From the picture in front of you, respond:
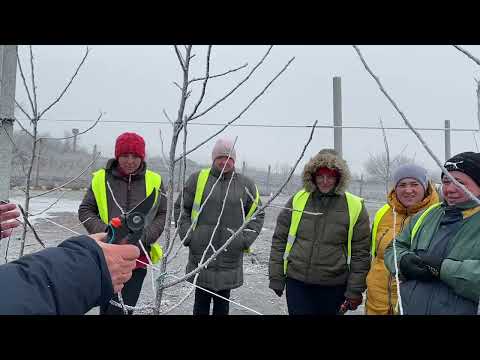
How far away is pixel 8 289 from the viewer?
713 millimetres

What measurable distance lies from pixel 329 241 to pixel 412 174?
0.67m

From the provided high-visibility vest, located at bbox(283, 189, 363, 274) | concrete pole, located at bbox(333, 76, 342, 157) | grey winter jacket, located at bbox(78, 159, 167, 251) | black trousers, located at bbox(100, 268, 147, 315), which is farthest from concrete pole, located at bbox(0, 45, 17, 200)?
concrete pole, located at bbox(333, 76, 342, 157)

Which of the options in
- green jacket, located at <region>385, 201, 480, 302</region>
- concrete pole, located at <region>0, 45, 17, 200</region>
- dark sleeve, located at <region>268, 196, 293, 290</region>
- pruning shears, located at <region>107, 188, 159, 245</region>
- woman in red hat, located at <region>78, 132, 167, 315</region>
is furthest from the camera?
dark sleeve, located at <region>268, 196, 293, 290</region>

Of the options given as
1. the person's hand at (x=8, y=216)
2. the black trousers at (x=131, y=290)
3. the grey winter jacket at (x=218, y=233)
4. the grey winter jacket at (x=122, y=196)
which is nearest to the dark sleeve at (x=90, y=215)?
the grey winter jacket at (x=122, y=196)

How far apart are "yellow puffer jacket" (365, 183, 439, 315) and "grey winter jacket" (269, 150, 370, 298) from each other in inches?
4.3

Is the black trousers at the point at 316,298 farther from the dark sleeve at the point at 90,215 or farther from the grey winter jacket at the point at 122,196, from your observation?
the dark sleeve at the point at 90,215

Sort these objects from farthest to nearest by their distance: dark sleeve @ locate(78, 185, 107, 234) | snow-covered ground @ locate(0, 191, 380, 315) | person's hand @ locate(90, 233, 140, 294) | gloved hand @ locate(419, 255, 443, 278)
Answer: snow-covered ground @ locate(0, 191, 380, 315), dark sleeve @ locate(78, 185, 107, 234), gloved hand @ locate(419, 255, 443, 278), person's hand @ locate(90, 233, 140, 294)

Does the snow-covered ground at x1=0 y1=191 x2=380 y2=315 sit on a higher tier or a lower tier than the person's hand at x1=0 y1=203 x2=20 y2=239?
lower

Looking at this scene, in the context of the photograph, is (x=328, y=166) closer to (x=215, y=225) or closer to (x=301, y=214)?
(x=301, y=214)

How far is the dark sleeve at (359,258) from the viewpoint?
2.37m

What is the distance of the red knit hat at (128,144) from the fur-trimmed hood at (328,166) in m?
1.16

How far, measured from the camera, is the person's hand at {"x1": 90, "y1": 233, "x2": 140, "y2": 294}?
923mm

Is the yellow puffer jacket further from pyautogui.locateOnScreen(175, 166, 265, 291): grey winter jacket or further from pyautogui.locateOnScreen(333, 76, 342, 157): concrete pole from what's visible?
pyautogui.locateOnScreen(333, 76, 342, 157): concrete pole
